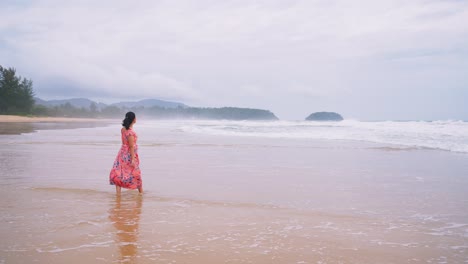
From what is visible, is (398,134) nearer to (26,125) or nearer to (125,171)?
(125,171)

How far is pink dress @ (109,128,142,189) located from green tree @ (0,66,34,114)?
194ft

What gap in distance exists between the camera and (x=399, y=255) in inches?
153

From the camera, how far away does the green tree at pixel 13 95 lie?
57438 millimetres

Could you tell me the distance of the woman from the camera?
6.81 m

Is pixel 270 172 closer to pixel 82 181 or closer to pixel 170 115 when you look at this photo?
pixel 82 181

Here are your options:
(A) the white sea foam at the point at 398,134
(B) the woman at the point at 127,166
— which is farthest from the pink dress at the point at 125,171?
(A) the white sea foam at the point at 398,134

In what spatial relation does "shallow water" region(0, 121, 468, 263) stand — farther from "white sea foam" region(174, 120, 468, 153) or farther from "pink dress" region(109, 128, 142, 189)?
"white sea foam" region(174, 120, 468, 153)

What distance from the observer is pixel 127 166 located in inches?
276

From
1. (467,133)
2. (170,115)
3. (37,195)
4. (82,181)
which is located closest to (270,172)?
(82,181)

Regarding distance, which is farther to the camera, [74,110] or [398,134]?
[74,110]

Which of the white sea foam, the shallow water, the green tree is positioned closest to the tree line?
the green tree

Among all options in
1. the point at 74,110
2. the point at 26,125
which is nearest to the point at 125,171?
the point at 26,125

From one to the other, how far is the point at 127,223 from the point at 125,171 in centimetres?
218

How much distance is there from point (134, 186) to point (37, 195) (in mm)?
1586
